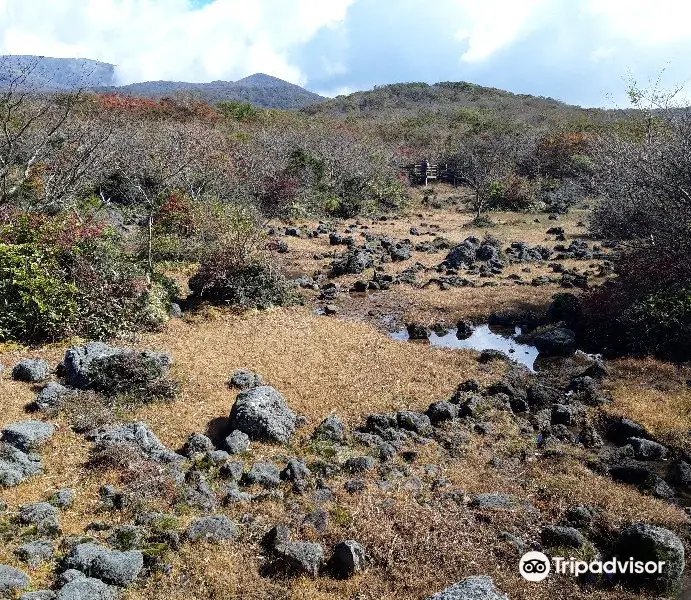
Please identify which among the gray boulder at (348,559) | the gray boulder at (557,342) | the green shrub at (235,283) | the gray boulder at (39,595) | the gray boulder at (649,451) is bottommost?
the gray boulder at (39,595)

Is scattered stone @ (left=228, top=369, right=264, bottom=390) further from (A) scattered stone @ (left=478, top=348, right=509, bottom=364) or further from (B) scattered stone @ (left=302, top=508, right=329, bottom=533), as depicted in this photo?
(A) scattered stone @ (left=478, top=348, right=509, bottom=364)


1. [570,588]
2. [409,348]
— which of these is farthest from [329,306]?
[570,588]

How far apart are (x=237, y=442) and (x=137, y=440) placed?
1522mm

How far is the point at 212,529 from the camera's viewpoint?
7.18m

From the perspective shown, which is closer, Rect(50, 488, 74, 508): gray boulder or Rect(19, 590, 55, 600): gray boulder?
Rect(19, 590, 55, 600): gray boulder

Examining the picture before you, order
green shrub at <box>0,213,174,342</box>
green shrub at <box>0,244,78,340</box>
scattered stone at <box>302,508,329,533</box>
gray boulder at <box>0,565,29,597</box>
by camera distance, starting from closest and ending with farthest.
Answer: gray boulder at <box>0,565,29,597</box> → scattered stone at <box>302,508,329,533</box> → green shrub at <box>0,244,78,340</box> → green shrub at <box>0,213,174,342</box>

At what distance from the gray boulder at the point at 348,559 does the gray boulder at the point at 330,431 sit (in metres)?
3.00

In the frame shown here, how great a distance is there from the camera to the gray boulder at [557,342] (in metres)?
14.4

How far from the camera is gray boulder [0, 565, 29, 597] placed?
5914 mm

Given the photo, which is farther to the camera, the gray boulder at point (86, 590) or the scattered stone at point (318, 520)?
the scattered stone at point (318, 520)

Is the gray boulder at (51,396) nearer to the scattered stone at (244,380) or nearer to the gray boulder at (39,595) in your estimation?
the scattered stone at (244,380)

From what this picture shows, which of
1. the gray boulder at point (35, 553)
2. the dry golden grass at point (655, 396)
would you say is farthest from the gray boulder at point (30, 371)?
the dry golden grass at point (655, 396)

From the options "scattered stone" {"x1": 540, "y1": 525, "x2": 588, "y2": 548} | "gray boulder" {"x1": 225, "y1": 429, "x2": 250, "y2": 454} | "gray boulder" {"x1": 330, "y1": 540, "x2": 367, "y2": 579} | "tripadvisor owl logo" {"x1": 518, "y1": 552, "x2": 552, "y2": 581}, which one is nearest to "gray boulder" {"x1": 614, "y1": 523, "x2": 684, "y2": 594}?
"scattered stone" {"x1": 540, "y1": 525, "x2": 588, "y2": 548}

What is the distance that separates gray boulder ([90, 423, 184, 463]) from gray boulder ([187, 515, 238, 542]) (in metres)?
1.75
